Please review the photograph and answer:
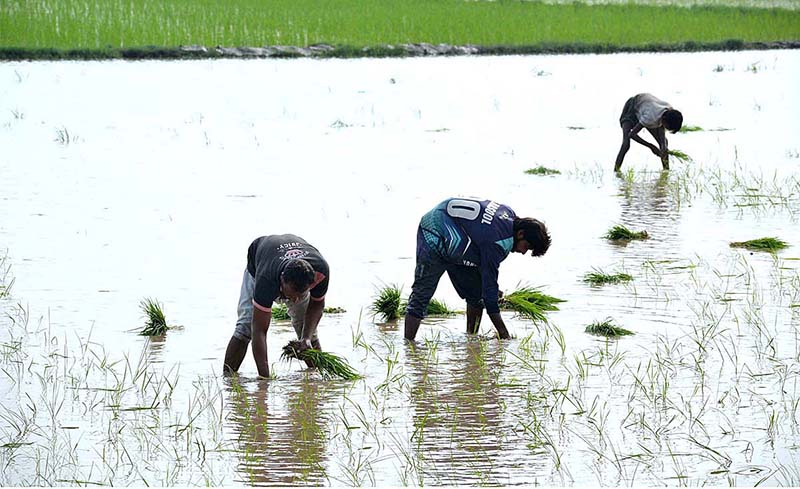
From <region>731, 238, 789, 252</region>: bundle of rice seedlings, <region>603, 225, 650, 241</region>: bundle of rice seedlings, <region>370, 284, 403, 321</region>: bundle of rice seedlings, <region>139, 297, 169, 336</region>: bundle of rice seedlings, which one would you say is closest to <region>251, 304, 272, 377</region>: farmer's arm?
<region>139, 297, 169, 336</region>: bundle of rice seedlings

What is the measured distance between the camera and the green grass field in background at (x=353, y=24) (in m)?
28.3

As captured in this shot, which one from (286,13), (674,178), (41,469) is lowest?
(41,469)

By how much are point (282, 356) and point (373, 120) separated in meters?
12.4

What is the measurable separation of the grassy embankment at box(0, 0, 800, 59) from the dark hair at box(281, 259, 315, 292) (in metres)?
22.1

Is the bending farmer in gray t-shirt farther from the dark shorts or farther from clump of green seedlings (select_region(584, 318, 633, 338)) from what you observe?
the dark shorts

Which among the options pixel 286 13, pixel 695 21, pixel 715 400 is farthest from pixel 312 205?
pixel 695 21

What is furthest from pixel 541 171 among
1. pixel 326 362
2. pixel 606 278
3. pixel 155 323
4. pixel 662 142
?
pixel 326 362

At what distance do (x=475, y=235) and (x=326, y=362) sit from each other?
1.00 meters

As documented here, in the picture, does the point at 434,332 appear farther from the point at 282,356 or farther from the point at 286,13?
the point at 286,13

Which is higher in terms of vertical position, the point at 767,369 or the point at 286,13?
the point at 286,13

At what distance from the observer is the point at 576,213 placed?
10.9 metres

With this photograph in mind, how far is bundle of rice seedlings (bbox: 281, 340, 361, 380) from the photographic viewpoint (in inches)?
236

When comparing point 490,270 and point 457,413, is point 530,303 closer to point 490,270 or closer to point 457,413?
point 490,270

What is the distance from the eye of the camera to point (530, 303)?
23.7ft
